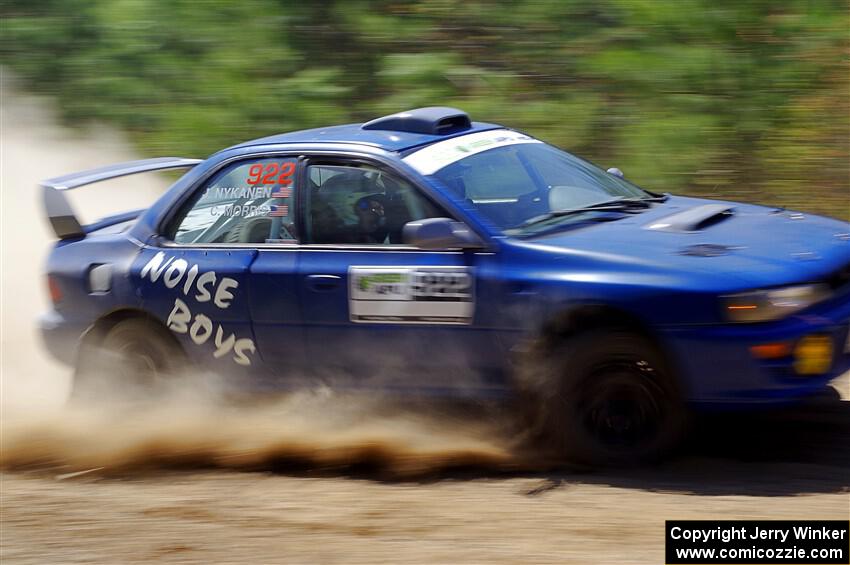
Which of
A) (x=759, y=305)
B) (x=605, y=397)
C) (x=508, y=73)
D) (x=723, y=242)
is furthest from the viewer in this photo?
(x=508, y=73)

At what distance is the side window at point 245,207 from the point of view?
18.7ft

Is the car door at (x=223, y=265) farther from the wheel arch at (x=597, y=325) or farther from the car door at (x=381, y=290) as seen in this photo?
the wheel arch at (x=597, y=325)

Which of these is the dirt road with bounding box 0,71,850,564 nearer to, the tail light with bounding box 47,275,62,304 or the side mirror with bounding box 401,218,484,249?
the tail light with bounding box 47,275,62,304

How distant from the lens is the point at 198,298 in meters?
5.79

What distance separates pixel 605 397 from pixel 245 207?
2.10 metres

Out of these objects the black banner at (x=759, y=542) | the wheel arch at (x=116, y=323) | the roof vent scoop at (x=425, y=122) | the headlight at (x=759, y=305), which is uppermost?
the roof vent scoop at (x=425, y=122)

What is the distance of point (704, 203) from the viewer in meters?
5.98

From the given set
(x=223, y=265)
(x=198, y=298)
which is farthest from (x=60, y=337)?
(x=223, y=265)

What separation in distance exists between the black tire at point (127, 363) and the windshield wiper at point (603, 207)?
1.99m

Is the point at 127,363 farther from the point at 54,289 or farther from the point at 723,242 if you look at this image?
the point at 723,242

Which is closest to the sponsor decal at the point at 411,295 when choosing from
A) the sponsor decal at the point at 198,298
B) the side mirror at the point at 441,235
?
the side mirror at the point at 441,235

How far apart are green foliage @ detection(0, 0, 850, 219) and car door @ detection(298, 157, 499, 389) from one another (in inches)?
180

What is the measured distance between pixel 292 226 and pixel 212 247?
0.48 metres

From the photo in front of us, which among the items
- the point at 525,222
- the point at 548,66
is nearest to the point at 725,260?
the point at 525,222
